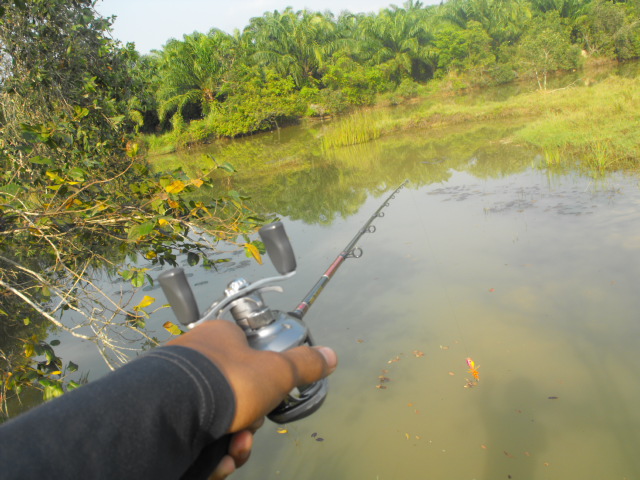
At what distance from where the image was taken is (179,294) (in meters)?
0.95

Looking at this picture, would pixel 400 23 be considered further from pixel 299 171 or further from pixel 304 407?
pixel 304 407

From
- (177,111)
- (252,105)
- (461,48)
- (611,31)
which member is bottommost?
(611,31)

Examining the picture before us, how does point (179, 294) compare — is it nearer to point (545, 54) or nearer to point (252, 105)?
point (545, 54)

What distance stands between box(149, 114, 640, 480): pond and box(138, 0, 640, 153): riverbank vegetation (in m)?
17.6

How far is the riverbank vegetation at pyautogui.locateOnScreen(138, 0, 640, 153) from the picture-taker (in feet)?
80.8

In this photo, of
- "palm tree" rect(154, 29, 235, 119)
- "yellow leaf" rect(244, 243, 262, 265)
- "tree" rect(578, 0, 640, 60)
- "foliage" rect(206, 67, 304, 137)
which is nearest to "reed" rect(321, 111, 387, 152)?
"foliage" rect(206, 67, 304, 137)

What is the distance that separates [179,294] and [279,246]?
9.1 inches

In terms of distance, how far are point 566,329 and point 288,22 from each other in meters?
29.7

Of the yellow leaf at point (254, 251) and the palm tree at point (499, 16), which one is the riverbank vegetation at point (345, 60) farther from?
the yellow leaf at point (254, 251)

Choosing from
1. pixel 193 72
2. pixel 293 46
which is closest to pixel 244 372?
pixel 193 72

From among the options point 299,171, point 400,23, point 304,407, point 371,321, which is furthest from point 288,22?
point 304,407

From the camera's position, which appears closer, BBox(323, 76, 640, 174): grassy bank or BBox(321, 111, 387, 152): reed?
BBox(323, 76, 640, 174): grassy bank

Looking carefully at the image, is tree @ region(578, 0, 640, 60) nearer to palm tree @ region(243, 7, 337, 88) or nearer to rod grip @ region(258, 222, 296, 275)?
palm tree @ region(243, 7, 337, 88)

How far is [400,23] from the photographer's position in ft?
104
